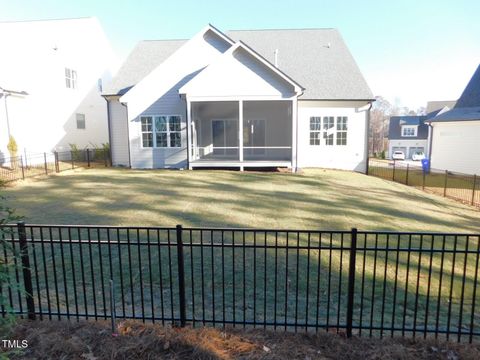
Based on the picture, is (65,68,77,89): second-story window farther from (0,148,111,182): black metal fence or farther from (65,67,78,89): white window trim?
(0,148,111,182): black metal fence

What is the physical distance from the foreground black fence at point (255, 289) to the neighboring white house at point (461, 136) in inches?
731

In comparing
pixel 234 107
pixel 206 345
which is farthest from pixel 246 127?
pixel 206 345

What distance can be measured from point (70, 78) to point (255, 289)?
2447 cm

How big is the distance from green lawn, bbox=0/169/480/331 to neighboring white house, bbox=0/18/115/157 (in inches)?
196

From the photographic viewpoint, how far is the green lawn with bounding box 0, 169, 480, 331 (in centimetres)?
430

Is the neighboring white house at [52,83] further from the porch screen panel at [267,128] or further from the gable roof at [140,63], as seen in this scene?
the porch screen panel at [267,128]

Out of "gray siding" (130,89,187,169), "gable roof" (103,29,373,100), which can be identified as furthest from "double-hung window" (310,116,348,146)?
"gray siding" (130,89,187,169)

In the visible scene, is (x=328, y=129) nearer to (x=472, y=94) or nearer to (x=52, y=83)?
(x=472, y=94)

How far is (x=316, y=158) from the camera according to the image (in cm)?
2008

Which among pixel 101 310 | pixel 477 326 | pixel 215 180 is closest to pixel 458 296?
pixel 477 326

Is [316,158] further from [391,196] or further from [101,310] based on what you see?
[101,310]

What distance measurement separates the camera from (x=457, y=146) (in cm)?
2261

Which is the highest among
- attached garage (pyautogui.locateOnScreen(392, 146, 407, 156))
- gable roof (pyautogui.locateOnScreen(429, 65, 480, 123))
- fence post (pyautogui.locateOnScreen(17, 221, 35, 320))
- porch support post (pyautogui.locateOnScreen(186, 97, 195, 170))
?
gable roof (pyautogui.locateOnScreen(429, 65, 480, 123))

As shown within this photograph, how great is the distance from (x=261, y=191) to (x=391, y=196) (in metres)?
4.96
